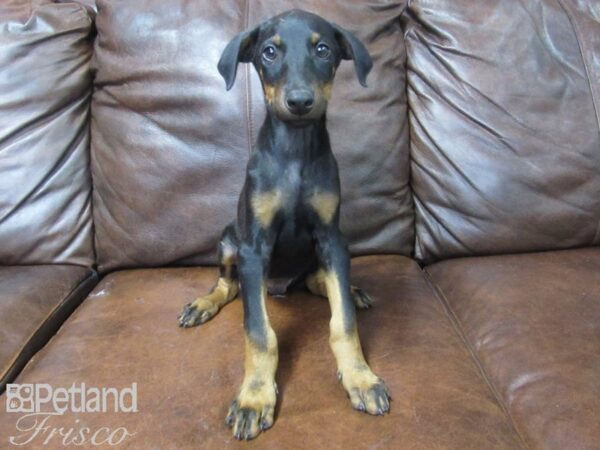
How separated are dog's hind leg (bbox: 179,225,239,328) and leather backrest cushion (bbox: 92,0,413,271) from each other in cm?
21

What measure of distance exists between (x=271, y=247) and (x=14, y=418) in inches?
28.2

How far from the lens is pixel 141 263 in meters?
2.01

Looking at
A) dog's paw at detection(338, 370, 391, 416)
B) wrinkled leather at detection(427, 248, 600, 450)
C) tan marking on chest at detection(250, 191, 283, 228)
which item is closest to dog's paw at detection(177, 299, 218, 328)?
tan marking on chest at detection(250, 191, 283, 228)

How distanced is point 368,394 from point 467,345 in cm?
40

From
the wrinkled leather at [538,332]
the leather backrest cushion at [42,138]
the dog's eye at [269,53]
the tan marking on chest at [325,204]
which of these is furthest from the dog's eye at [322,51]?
the leather backrest cushion at [42,138]

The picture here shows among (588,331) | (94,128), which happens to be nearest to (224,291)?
(94,128)

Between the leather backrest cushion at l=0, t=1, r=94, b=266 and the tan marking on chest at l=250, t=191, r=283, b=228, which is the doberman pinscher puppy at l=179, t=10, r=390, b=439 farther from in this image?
the leather backrest cushion at l=0, t=1, r=94, b=266

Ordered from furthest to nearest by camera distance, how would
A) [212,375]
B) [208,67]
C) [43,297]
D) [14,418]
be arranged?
[208,67] → [43,297] → [212,375] → [14,418]

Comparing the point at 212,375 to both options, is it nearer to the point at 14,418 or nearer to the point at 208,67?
the point at 14,418

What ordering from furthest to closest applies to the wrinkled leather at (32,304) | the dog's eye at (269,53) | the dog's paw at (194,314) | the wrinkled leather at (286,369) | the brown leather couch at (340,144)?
the brown leather couch at (340,144) → the dog's paw at (194,314) → the wrinkled leather at (32,304) → the dog's eye at (269,53) → the wrinkled leather at (286,369)

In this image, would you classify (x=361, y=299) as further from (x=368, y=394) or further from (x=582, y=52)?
(x=582, y=52)

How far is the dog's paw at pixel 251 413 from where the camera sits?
1.18m

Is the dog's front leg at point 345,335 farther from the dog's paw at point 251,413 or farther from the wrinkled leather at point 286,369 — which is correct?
the dog's paw at point 251,413

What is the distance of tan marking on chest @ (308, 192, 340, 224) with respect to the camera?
58.7 inches
